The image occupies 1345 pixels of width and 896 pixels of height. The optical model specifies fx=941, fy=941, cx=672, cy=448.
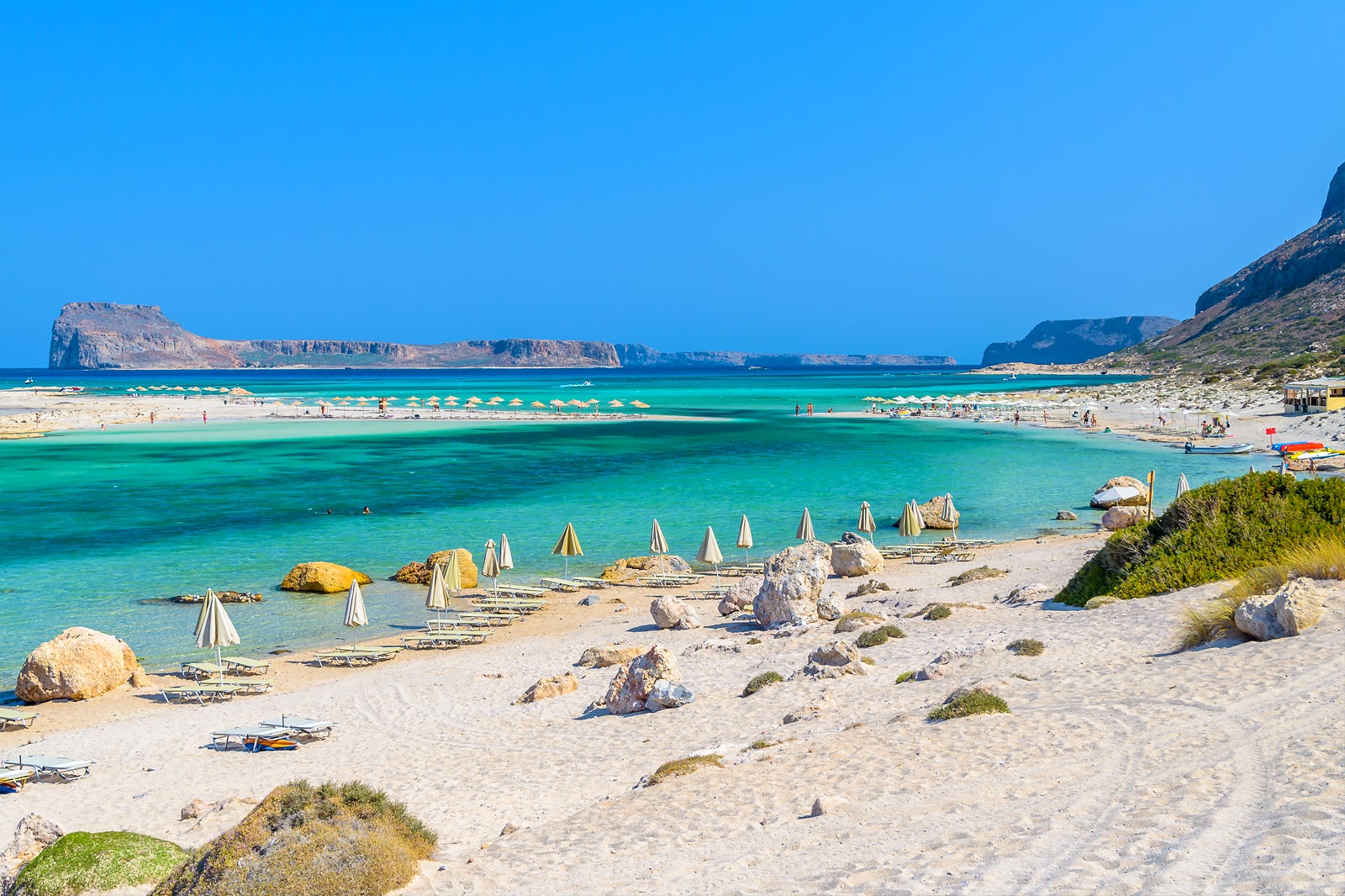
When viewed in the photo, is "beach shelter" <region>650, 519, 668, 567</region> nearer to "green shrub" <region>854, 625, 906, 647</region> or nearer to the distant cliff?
"green shrub" <region>854, 625, 906, 647</region>

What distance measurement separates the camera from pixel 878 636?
12766 millimetres

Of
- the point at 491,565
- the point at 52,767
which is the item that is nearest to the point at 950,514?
the point at 491,565

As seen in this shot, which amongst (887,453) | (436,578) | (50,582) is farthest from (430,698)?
(887,453)

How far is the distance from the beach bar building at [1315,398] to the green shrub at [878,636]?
43825 mm

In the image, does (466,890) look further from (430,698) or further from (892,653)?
(892,653)

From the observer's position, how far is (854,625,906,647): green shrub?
1270 centimetres

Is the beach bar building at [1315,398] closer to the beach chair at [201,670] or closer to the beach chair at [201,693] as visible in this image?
the beach chair at [201,670]

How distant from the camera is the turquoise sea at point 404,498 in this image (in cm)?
1817

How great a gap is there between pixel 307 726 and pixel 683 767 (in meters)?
5.08

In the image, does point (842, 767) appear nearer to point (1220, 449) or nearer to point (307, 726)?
point (307, 726)

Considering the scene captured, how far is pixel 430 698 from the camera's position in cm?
1235

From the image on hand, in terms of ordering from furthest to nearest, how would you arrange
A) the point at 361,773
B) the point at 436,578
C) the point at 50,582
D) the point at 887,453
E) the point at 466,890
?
the point at 887,453
the point at 50,582
the point at 436,578
the point at 361,773
the point at 466,890

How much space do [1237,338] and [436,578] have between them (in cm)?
11789

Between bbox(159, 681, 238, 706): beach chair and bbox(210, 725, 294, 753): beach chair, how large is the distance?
207 cm
